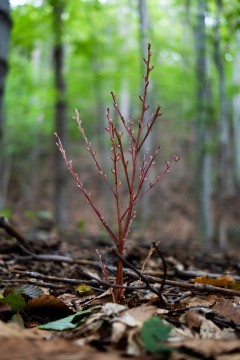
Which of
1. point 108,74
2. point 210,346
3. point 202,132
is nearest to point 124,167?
point 210,346

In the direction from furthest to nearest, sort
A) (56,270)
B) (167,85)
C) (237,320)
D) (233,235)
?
(167,85), (233,235), (56,270), (237,320)

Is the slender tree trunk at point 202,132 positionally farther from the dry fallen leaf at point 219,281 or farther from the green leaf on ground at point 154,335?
the green leaf on ground at point 154,335

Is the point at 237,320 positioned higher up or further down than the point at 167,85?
further down

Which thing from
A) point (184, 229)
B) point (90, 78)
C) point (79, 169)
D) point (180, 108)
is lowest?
point (184, 229)

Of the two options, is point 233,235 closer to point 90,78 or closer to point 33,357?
point 90,78

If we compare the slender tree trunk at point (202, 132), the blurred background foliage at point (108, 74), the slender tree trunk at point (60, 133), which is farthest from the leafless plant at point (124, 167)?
the slender tree trunk at point (60, 133)

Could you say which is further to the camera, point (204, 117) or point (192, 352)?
point (204, 117)

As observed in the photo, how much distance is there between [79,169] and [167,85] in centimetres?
658

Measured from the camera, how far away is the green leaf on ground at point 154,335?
38.4 inches

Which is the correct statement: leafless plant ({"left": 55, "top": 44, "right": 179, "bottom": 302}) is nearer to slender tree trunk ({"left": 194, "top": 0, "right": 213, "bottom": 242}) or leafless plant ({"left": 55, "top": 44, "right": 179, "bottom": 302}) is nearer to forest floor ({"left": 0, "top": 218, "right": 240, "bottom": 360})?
forest floor ({"left": 0, "top": 218, "right": 240, "bottom": 360})

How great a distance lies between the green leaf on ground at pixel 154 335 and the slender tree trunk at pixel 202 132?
22.6 feet

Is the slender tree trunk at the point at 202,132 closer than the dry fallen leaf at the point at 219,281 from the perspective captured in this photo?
No

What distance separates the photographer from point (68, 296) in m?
1.64

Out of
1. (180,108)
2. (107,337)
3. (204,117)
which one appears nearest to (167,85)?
(180,108)
